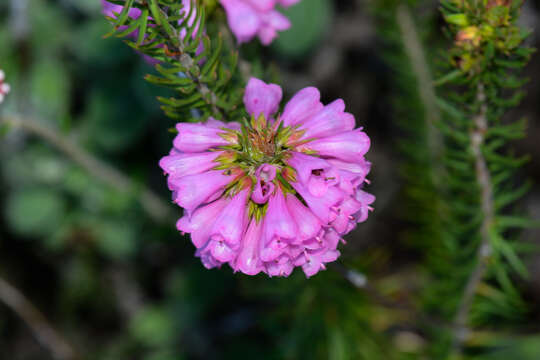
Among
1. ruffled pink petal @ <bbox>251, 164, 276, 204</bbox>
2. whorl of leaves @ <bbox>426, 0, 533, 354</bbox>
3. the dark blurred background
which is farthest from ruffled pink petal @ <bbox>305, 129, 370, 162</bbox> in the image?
the dark blurred background

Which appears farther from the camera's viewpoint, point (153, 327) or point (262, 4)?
point (153, 327)

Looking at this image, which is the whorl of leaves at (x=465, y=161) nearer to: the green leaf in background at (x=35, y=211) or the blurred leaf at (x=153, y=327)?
the blurred leaf at (x=153, y=327)

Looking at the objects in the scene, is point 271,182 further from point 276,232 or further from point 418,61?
point 418,61

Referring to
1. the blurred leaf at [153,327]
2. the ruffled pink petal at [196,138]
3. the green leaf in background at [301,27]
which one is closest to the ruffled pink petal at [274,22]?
the ruffled pink petal at [196,138]

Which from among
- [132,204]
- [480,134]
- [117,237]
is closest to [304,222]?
[480,134]

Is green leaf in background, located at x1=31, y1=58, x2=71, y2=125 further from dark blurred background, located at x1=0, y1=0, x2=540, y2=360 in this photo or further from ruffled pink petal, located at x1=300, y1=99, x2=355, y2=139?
ruffled pink petal, located at x1=300, y1=99, x2=355, y2=139
